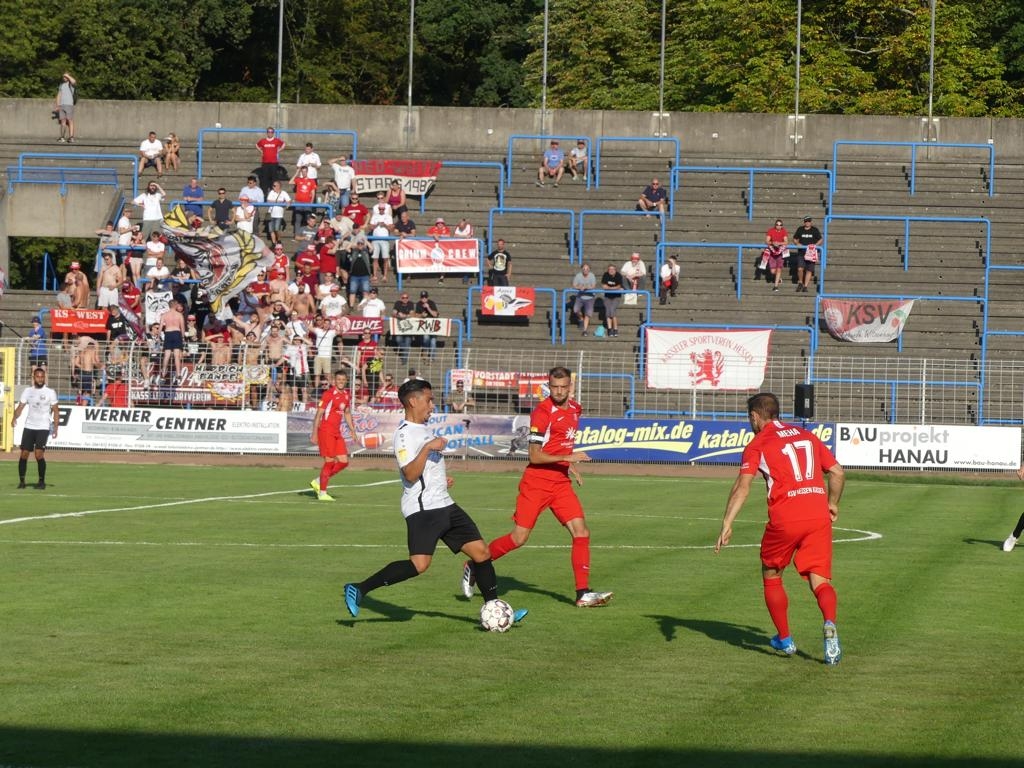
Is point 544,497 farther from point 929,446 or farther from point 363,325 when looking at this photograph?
point 363,325

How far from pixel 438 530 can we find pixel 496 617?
0.87 meters

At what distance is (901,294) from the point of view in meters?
43.7

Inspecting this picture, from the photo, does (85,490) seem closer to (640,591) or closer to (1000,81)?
(640,591)

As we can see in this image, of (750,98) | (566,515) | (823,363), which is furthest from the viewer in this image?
(750,98)

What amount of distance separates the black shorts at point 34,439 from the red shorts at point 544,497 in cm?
1502

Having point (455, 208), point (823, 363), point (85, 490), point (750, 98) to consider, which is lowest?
point (85, 490)

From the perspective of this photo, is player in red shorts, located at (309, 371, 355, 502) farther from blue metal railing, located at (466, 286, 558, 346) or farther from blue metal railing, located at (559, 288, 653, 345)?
blue metal railing, located at (466, 286, 558, 346)

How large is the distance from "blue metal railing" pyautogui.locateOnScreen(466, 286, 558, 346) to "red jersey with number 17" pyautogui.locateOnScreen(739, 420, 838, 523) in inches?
1196

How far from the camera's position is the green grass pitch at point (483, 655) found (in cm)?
893

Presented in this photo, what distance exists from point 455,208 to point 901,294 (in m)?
13.7

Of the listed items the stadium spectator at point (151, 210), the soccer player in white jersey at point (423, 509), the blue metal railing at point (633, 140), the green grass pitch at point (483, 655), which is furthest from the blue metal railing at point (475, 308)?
the soccer player in white jersey at point (423, 509)

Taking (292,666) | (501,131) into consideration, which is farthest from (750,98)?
(292,666)

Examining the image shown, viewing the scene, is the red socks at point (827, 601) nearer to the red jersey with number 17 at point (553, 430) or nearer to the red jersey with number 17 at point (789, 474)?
the red jersey with number 17 at point (789, 474)

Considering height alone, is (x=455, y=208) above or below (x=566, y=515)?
above
